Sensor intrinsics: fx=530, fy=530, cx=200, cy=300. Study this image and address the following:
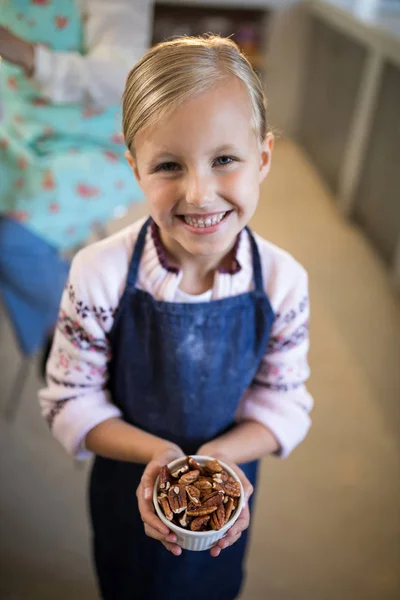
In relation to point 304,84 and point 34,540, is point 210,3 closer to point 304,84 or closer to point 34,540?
point 304,84

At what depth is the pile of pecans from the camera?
0.51 m

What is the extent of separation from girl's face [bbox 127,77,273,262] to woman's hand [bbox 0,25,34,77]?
0.63 ft

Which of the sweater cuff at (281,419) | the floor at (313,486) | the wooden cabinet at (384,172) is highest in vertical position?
the sweater cuff at (281,419)

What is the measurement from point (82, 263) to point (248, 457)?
32 centimetres

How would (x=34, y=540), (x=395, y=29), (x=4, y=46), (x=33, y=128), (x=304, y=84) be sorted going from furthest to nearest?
(x=304, y=84) < (x=395, y=29) < (x=34, y=540) < (x=33, y=128) < (x=4, y=46)

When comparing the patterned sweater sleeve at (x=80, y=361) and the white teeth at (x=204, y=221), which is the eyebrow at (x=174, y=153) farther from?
the patterned sweater sleeve at (x=80, y=361)

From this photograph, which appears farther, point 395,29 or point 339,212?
point 339,212

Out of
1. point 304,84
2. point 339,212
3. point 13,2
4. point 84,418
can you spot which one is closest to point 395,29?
point 339,212

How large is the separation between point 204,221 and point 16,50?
0.98 ft

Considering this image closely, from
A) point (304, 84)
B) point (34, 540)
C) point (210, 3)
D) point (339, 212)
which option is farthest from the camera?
point (304, 84)

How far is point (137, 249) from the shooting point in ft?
2.04

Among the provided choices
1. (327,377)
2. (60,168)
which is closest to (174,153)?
(60,168)

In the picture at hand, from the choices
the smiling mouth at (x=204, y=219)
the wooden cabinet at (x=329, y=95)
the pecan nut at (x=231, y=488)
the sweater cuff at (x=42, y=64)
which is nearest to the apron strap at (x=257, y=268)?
the smiling mouth at (x=204, y=219)

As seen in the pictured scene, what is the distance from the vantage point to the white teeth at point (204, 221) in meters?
0.52
